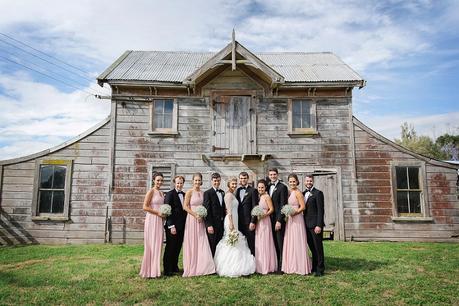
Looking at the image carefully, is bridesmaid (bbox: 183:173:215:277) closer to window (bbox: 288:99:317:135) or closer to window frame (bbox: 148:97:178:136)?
window frame (bbox: 148:97:178:136)

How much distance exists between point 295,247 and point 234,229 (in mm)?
1187

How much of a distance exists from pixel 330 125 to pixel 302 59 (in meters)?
3.68

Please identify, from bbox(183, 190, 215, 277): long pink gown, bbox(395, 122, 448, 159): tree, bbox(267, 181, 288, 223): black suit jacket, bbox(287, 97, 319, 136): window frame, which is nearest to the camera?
bbox(183, 190, 215, 277): long pink gown

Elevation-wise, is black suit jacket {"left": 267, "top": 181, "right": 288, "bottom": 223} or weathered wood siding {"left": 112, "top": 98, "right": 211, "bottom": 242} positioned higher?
weathered wood siding {"left": 112, "top": 98, "right": 211, "bottom": 242}

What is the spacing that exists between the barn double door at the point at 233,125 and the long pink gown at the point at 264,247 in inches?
191

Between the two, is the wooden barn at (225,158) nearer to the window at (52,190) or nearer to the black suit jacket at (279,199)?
the window at (52,190)

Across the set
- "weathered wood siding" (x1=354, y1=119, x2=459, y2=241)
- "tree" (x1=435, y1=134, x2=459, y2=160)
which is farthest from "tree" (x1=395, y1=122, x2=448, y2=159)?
"weathered wood siding" (x1=354, y1=119, x2=459, y2=241)

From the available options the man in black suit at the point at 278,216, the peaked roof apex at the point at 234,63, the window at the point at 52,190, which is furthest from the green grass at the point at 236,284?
the peaked roof apex at the point at 234,63

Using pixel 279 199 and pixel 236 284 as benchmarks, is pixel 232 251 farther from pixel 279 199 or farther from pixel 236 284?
pixel 279 199

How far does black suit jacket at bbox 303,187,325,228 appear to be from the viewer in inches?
257

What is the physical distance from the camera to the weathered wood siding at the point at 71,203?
35.6ft

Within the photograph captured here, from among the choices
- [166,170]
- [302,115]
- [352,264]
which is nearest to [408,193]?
[302,115]

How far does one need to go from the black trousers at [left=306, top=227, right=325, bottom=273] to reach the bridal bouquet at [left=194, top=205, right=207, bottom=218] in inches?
79.8

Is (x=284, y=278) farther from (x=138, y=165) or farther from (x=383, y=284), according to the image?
(x=138, y=165)
